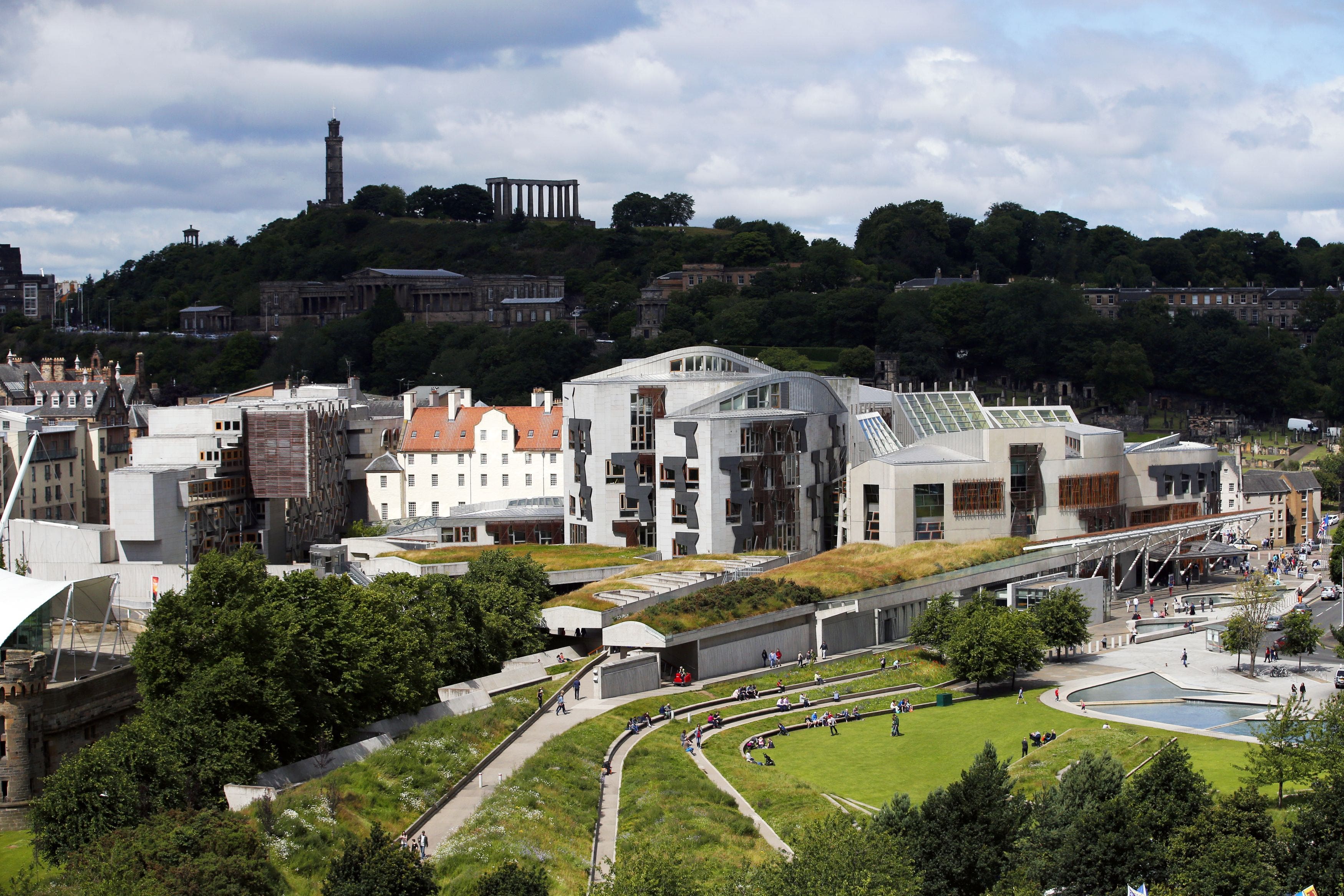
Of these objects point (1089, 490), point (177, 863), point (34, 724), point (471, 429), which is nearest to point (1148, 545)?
point (1089, 490)

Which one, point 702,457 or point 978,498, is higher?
point 702,457

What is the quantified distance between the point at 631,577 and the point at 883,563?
39.9 ft

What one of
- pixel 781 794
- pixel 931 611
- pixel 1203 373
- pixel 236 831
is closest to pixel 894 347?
pixel 1203 373

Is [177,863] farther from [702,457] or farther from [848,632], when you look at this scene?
[702,457]

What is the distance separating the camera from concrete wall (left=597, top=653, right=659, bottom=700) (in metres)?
60.2

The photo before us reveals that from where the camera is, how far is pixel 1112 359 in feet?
551

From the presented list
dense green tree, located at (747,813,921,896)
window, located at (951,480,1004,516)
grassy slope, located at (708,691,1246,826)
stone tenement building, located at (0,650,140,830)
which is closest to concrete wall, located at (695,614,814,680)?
grassy slope, located at (708,691,1246,826)

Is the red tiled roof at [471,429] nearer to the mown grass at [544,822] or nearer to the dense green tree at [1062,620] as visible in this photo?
the dense green tree at [1062,620]

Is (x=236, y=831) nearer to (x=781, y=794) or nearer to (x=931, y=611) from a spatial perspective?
(x=781, y=794)

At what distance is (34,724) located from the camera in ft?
180

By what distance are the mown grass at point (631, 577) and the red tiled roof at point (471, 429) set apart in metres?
24.3

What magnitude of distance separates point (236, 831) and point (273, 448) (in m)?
56.9

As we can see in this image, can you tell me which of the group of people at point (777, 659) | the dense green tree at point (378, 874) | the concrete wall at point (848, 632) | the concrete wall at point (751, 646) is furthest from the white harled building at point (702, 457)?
the dense green tree at point (378, 874)

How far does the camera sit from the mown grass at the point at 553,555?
264 ft
